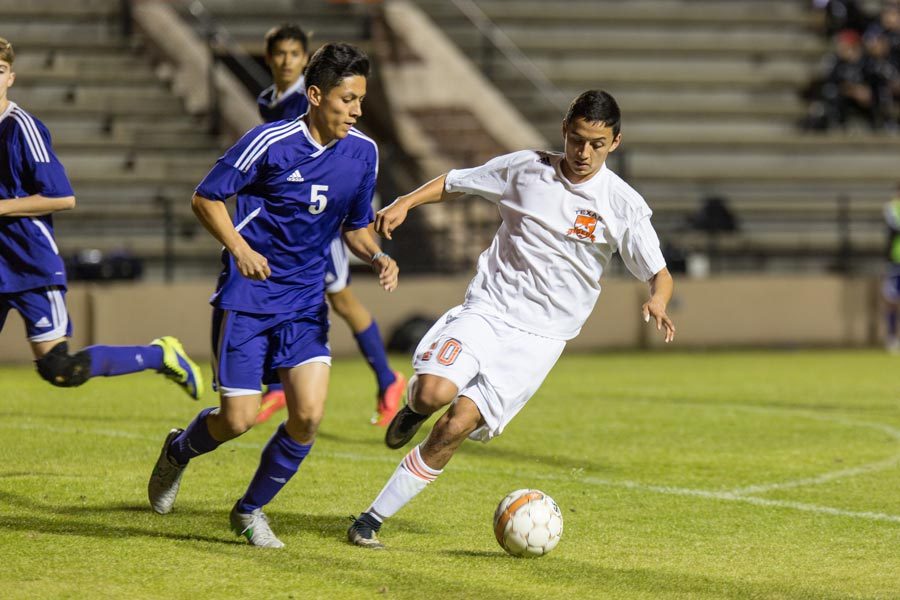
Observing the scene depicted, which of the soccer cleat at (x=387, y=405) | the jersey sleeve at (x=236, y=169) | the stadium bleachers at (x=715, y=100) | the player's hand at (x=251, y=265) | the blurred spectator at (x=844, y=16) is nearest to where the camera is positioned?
the player's hand at (x=251, y=265)

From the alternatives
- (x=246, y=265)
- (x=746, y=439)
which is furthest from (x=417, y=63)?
(x=246, y=265)

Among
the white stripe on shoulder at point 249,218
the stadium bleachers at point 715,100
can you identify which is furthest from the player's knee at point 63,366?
the stadium bleachers at point 715,100

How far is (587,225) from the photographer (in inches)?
227

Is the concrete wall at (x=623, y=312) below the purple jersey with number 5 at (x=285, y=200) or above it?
below

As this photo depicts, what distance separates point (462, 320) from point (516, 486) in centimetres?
174

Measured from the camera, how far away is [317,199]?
225 inches

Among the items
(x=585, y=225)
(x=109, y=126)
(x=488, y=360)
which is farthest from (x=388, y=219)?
(x=109, y=126)

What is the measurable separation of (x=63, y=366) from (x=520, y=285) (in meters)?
2.62

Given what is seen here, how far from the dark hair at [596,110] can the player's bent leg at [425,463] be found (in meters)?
1.28

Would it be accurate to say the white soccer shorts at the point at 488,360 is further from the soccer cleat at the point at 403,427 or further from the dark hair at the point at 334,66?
the dark hair at the point at 334,66

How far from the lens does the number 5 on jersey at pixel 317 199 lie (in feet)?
18.7

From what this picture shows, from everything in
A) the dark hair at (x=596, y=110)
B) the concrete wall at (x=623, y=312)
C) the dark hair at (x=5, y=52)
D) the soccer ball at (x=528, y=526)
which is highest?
the dark hair at (x=5, y=52)

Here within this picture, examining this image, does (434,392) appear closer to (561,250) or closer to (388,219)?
(388,219)

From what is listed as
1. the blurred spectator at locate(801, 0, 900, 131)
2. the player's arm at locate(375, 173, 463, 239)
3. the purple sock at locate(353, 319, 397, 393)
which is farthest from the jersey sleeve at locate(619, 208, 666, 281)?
the blurred spectator at locate(801, 0, 900, 131)
